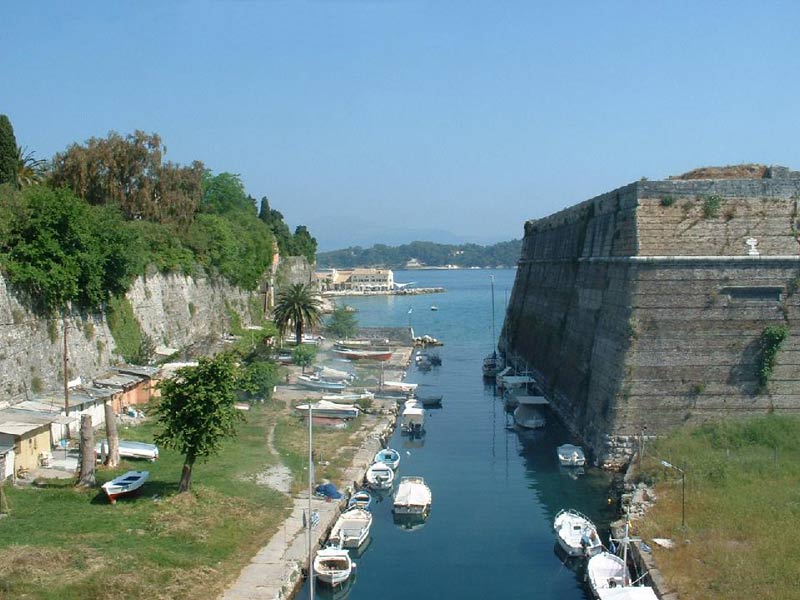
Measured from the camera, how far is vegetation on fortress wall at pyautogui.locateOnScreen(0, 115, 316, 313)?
1067 inches

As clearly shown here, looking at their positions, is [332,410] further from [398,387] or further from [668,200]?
[668,200]

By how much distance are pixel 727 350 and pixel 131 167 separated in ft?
113

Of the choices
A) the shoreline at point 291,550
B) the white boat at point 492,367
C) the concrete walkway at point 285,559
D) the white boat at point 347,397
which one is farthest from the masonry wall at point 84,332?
the white boat at point 492,367

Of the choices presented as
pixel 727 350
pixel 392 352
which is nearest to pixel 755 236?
pixel 727 350

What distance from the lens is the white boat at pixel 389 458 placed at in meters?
27.2

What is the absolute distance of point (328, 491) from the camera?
886 inches

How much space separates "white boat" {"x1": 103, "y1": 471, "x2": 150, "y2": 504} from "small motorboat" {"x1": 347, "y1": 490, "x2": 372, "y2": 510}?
5.57 m

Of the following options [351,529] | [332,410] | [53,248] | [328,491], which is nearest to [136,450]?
[328,491]

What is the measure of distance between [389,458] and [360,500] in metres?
4.54

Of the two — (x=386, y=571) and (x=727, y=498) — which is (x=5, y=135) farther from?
(x=727, y=498)

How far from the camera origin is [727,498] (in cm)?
1967

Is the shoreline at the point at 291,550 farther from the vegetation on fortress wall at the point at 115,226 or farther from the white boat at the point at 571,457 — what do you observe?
the vegetation on fortress wall at the point at 115,226

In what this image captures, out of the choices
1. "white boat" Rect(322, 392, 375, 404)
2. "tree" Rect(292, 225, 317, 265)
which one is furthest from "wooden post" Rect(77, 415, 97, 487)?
"tree" Rect(292, 225, 317, 265)

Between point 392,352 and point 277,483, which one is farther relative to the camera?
point 392,352
